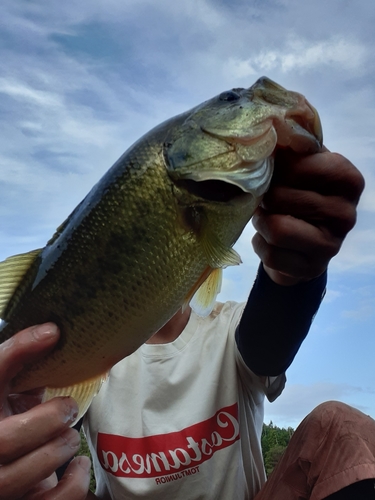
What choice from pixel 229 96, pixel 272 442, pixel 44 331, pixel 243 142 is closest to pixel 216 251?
pixel 243 142

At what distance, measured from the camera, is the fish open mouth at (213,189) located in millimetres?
1643

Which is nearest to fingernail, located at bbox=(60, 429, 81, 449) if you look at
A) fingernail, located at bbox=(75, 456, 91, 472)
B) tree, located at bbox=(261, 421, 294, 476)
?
fingernail, located at bbox=(75, 456, 91, 472)

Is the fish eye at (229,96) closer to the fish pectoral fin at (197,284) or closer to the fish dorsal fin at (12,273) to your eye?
the fish pectoral fin at (197,284)

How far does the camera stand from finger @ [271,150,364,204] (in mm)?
1657

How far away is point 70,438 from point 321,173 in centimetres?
142

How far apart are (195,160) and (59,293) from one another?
0.72m

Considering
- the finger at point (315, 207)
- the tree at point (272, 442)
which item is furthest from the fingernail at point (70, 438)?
the tree at point (272, 442)

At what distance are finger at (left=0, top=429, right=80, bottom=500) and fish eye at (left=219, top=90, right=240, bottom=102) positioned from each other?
1.48m

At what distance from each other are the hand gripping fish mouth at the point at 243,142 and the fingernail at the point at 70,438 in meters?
1.12

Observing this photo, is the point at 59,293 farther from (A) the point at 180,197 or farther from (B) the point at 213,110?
(B) the point at 213,110

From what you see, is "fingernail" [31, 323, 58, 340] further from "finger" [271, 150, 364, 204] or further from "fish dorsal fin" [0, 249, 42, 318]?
"finger" [271, 150, 364, 204]

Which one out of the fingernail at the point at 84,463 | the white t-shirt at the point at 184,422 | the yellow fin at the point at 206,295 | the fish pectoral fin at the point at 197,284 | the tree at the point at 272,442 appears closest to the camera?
the fish pectoral fin at the point at 197,284

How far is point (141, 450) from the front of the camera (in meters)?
2.89

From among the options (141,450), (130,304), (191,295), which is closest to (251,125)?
(191,295)
